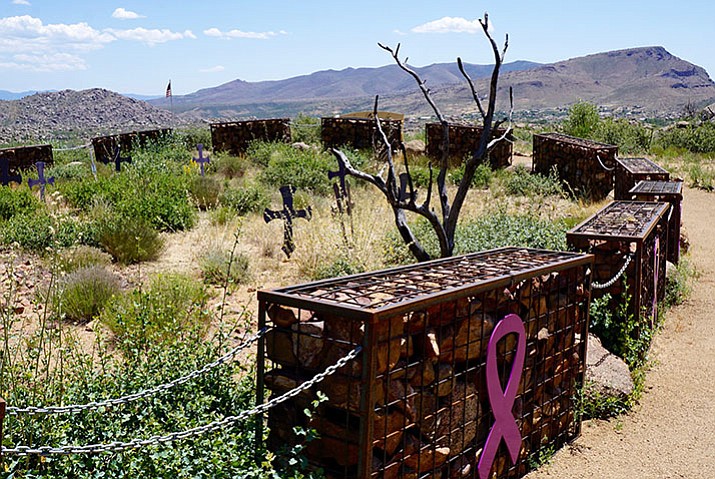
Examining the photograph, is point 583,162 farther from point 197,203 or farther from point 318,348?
point 318,348

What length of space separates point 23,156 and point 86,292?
1002 centimetres

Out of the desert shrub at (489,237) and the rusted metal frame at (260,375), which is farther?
the desert shrub at (489,237)

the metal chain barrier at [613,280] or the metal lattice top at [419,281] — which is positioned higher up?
the metal lattice top at [419,281]

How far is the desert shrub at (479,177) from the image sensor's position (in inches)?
620

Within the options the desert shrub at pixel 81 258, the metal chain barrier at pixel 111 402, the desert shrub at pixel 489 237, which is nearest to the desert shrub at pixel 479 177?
the desert shrub at pixel 489 237

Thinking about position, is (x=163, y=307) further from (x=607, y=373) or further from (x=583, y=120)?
(x=583, y=120)

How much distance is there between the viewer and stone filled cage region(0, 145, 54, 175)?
14.8 meters

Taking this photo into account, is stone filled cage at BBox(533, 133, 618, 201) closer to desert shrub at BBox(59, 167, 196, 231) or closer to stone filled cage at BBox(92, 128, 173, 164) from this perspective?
desert shrub at BBox(59, 167, 196, 231)

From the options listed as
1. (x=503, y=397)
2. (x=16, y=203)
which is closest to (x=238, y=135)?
(x=16, y=203)

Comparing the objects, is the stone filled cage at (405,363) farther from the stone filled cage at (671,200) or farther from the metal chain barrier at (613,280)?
the stone filled cage at (671,200)

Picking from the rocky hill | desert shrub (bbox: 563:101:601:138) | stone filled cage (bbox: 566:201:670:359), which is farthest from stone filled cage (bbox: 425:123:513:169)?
the rocky hill

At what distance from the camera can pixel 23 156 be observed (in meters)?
15.6

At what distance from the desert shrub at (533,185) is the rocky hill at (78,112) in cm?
6035

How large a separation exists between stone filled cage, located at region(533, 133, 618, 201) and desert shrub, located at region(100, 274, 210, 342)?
8.52 metres
